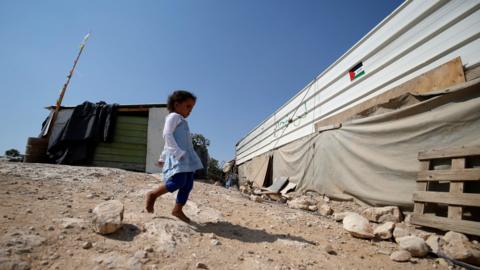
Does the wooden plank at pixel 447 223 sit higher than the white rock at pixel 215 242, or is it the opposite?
the wooden plank at pixel 447 223

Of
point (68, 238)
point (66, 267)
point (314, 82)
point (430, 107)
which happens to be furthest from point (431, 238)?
point (314, 82)

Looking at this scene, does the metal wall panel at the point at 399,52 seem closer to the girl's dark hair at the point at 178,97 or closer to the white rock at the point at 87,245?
the girl's dark hair at the point at 178,97

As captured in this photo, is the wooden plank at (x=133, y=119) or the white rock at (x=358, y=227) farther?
the wooden plank at (x=133, y=119)

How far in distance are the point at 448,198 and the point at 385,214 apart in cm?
83

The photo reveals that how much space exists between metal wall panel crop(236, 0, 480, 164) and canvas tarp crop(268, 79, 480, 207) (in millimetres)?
634

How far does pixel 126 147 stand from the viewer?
6488 mm

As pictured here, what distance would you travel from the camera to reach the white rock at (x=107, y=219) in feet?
5.32

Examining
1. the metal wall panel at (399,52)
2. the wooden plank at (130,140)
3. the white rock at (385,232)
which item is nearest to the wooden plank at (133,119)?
the wooden plank at (130,140)

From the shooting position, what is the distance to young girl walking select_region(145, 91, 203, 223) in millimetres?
2088

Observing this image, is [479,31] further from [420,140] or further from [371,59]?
[371,59]

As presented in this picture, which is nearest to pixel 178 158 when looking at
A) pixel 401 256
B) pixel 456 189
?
pixel 401 256

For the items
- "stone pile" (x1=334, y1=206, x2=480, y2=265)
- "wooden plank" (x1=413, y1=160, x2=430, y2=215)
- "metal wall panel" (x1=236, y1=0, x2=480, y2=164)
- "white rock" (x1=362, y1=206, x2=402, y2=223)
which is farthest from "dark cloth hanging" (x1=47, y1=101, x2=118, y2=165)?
"wooden plank" (x1=413, y1=160, x2=430, y2=215)

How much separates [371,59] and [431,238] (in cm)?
346

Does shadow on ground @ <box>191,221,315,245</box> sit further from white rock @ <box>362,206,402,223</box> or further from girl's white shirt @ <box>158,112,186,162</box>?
white rock @ <box>362,206,402,223</box>
